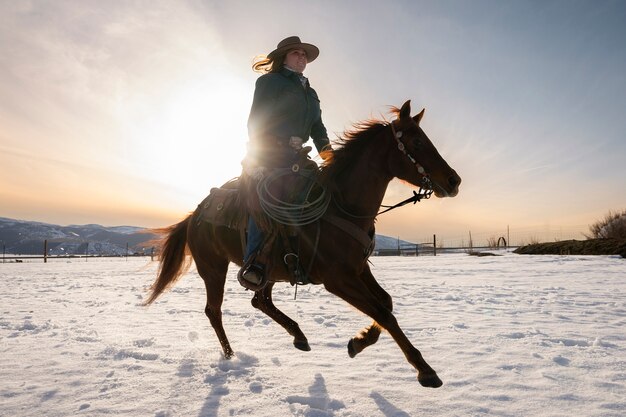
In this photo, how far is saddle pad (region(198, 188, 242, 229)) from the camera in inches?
179

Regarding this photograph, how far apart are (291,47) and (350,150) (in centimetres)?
133

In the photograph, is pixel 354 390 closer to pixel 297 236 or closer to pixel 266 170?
pixel 297 236

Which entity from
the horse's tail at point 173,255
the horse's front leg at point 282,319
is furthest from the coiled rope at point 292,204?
the horse's tail at point 173,255

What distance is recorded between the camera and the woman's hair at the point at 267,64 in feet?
14.3

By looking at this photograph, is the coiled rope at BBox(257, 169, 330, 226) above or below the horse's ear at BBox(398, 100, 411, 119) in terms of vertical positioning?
below

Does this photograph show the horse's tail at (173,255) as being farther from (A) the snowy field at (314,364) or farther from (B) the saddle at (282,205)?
(B) the saddle at (282,205)

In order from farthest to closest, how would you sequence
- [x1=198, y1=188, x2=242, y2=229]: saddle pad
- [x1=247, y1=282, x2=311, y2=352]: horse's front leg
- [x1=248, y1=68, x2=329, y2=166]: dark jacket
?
1. [x1=198, y1=188, x2=242, y2=229]: saddle pad
2. [x1=247, y1=282, x2=311, y2=352]: horse's front leg
3. [x1=248, y1=68, x2=329, y2=166]: dark jacket

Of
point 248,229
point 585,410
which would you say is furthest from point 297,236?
point 585,410

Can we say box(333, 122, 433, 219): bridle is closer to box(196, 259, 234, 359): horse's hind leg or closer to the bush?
box(196, 259, 234, 359): horse's hind leg

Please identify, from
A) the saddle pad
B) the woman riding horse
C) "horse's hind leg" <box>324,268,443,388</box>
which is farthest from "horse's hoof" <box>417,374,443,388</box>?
the saddle pad

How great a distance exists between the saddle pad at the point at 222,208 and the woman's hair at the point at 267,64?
1.42 m

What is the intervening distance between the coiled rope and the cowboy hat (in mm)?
1369

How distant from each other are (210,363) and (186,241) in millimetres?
2237

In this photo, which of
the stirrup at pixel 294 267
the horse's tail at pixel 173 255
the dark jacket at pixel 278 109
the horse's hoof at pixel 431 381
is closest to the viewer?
the horse's hoof at pixel 431 381
